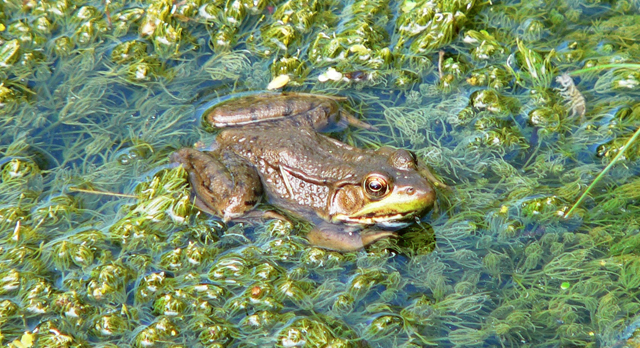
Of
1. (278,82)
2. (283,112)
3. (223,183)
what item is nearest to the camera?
(223,183)

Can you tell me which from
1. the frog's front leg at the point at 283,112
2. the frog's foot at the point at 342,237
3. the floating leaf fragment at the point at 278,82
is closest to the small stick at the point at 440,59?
the frog's front leg at the point at 283,112

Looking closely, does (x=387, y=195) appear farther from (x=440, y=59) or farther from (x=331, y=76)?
(x=440, y=59)

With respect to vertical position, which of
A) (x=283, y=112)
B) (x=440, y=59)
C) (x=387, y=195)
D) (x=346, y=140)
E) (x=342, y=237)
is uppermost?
(x=440, y=59)

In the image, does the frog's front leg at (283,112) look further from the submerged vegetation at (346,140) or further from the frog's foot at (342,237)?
the frog's foot at (342,237)

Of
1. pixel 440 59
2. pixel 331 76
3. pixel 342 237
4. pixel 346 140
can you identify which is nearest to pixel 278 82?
pixel 331 76

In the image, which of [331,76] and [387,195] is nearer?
[387,195]

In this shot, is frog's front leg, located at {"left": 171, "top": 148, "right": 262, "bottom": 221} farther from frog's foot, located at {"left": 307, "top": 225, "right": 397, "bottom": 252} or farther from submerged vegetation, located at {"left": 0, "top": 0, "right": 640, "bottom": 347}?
frog's foot, located at {"left": 307, "top": 225, "right": 397, "bottom": 252}

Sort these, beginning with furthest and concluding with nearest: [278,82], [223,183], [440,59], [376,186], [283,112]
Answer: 1. [440,59]
2. [278,82]
3. [283,112]
4. [223,183]
5. [376,186]
